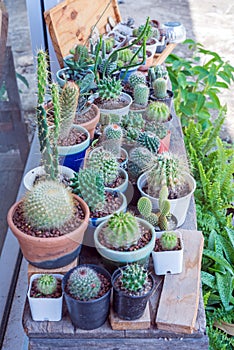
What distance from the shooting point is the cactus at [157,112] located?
1.97m

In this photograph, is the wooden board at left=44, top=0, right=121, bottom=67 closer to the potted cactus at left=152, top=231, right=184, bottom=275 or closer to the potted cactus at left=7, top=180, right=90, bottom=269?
the potted cactus at left=7, top=180, right=90, bottom=269

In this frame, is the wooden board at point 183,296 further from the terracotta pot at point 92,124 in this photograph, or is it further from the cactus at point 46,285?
the terracotta pot at point 92,124

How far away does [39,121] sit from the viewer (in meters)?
1.36

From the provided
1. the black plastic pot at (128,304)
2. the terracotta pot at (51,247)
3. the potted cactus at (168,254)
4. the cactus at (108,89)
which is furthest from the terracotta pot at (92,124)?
the black plastic pot at (128,304)

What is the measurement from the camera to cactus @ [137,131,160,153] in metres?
1.75

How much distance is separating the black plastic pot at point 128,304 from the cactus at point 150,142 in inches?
24.9

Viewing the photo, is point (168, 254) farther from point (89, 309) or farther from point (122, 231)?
point (89, 309)

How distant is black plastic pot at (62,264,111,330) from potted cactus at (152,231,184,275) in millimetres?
183

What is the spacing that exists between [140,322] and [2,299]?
112cm

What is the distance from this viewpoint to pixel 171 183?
1.56m

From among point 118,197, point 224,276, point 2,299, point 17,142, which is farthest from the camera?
point 17,142

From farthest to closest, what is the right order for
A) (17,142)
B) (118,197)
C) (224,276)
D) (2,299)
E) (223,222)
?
(17,142)
(223,222)
(2,299)
(224,276)
(118,197)

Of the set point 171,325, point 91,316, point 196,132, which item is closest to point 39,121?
point 91,316

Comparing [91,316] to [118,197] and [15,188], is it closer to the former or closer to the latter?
[118,197]
